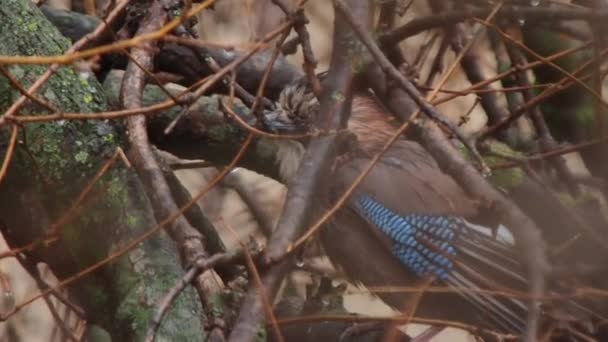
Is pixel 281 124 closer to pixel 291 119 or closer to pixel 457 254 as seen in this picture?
pixel 291 119

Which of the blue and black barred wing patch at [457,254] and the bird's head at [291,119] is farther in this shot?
the bird's head at [291,119]

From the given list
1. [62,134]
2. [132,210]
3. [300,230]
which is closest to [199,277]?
[300,230]

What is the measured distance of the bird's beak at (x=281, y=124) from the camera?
3383mm

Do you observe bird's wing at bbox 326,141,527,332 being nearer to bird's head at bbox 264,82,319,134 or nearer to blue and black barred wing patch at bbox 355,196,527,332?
blue and black barred wing patch at bbox 355,196,527,332

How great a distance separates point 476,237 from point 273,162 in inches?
26.3

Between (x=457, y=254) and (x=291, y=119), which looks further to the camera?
(x=291, y=119)

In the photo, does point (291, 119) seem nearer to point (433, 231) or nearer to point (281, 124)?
point (281, 124)

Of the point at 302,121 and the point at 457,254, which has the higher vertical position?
the point at 302,121

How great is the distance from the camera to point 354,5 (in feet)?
8.64

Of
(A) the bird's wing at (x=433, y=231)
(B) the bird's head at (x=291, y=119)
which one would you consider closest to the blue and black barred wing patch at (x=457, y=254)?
(A) the bird's wing at (x=433, y=231)

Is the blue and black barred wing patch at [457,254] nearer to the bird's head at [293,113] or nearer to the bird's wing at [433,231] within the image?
the bird's wing at [433,231]

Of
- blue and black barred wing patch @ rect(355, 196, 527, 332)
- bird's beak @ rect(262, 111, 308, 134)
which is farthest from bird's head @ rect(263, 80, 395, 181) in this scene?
blue and black barred wing patch @ rect(355, 196, 527, 332)

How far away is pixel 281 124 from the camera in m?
3.40

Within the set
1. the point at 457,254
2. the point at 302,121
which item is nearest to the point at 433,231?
the point at 457,254
